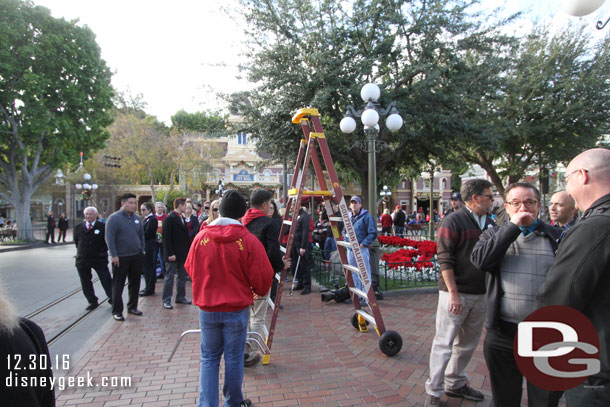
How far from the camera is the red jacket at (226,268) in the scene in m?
2.86

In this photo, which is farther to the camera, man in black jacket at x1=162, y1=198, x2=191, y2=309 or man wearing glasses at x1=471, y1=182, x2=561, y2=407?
man in black jacket at x1=162, y1=198, x2=191, y2=309

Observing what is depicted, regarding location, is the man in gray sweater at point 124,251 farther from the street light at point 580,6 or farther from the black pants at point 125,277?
the street light at point 580,6

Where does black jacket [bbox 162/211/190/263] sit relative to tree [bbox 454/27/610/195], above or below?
below

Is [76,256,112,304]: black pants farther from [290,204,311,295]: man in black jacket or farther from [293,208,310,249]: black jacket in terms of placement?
[293,208,310,249]: black jacket

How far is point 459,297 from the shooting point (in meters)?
3.13

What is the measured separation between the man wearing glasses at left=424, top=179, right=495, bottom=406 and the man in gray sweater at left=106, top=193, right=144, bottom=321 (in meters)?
4.77

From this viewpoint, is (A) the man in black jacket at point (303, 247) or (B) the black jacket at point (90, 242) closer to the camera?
(B) the black jacket at point (90, 242)

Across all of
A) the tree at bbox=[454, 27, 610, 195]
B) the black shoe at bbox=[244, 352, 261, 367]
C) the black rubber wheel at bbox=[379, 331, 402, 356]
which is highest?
the tree at bbox=[454, 27, 610, 195]

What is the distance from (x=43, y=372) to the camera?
1221mm

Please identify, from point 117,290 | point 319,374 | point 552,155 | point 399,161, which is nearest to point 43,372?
point 319,374

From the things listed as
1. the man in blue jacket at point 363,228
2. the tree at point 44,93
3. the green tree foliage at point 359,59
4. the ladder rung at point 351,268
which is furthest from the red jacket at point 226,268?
the tree at point 44,93

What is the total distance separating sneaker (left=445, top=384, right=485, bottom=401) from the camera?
329 cm

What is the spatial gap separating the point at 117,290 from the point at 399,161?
11154 mm

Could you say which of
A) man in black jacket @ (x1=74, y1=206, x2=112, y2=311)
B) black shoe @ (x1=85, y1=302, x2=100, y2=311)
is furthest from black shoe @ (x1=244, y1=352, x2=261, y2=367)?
black shoe @ (x1=85, y1=302, x2=100, y2=311)
